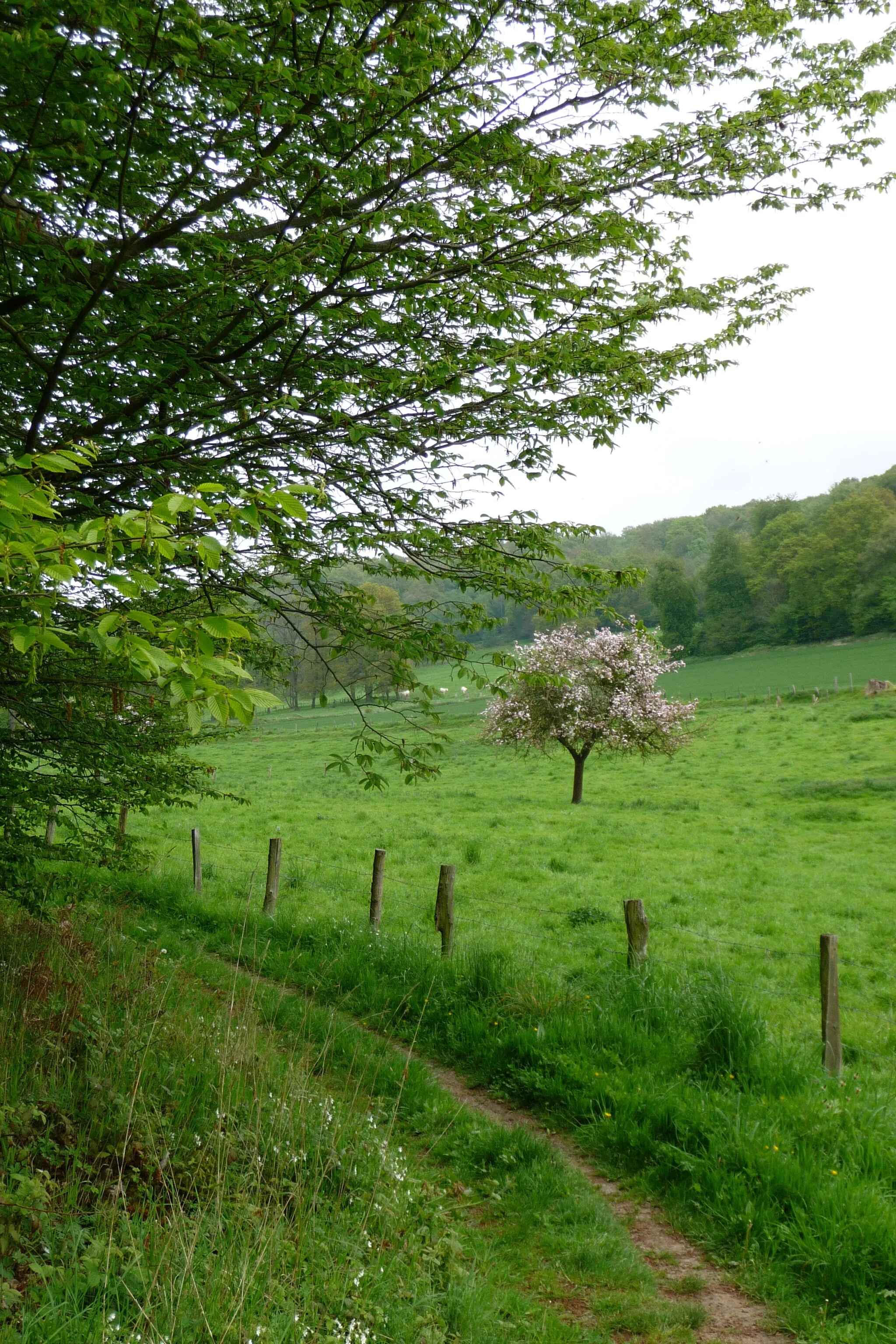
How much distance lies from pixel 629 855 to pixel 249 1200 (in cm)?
1583

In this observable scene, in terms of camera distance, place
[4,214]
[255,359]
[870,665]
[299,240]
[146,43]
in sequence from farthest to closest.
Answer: [870,665] < [255,359] < [299,240] < [146,43] < [4,214]

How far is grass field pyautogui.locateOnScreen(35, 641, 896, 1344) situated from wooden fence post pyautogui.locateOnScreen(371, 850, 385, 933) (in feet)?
1.14

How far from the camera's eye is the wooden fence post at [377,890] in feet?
36.0

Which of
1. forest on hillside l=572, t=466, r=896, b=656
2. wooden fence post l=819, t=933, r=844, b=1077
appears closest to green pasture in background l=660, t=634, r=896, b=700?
forest on hillside l=572, t=466, r=896, b=656

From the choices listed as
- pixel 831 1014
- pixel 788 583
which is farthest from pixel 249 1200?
pixel 788 583

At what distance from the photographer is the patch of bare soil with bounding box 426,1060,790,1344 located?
4297 mm

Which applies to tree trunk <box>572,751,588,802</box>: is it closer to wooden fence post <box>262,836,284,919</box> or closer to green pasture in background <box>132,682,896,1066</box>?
green pasture in background <box>132,682,896,1066</box>

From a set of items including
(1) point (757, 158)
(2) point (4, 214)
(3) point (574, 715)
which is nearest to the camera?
(2) point (4, 214)

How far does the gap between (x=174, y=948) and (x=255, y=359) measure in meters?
7.22

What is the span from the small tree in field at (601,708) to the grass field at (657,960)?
1.94 metres

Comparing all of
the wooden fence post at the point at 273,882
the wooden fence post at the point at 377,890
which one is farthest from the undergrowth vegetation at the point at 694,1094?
the wooden fence post at the point at 273,882

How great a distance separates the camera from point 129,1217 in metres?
3.94

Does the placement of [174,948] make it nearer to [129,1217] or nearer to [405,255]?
[129,1217]

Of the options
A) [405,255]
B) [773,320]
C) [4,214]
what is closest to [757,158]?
[773,320]
